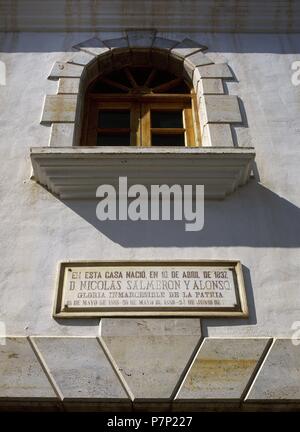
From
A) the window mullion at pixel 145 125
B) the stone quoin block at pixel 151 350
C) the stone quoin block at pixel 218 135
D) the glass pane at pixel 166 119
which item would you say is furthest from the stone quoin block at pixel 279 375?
the glass pane at pixel 166 119

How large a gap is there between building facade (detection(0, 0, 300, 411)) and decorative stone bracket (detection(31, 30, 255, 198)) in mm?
17

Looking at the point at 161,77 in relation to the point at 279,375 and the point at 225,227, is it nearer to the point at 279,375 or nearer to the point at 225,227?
the point at 225,227

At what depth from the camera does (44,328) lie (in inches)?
153

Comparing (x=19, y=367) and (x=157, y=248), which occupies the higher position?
(x=157, y=248)

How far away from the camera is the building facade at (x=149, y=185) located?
11.9ft

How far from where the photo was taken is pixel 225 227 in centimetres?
450

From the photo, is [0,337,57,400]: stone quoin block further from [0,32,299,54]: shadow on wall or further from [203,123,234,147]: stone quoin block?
[0,32,299,54]: shadow on wall

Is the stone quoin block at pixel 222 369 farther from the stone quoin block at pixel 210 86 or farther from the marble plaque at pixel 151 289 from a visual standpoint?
the stone quoin block at pixel 210 86

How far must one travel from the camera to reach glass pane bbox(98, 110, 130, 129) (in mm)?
5678
